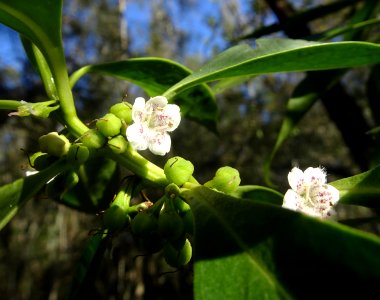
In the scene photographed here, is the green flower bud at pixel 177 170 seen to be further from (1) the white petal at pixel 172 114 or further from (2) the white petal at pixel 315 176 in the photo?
(2) the white petal at pixel 315 176

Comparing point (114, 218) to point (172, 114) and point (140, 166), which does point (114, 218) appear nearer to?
point (140, 166)

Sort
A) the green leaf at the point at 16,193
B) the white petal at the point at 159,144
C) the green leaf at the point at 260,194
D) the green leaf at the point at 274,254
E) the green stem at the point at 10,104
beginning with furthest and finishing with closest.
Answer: the green leaf at the point at 260,194 → the white petal at the point at 159,144 → the green stem at the point at 10,104 → the green leaf at the point at 16,193 → the green leaf at the point at 274,254

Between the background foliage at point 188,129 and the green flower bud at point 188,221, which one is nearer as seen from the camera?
the green flower bud at point 188,221

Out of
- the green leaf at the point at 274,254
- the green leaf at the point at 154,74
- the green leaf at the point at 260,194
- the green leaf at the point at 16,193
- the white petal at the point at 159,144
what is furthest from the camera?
the green leaf at the point at 154,74

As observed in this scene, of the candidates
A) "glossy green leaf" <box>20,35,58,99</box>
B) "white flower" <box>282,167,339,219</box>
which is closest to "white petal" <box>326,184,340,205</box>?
"white flower" <box>282,167,339,219</box>

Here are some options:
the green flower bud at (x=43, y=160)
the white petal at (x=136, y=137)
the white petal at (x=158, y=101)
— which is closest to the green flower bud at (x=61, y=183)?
the green flower bud at (x=43, y=160)

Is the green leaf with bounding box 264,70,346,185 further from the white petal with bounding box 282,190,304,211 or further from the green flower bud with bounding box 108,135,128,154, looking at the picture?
the green flower bud with bounding box 108,135,128,154
